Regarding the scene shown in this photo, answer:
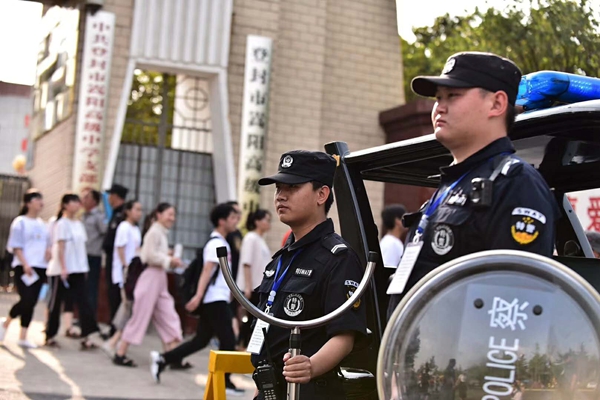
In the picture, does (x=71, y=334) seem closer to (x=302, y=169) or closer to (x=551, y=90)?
(x=302, y=169)

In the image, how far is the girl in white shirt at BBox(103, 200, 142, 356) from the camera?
11.3 m

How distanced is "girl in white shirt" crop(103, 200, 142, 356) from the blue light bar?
25.4 feet

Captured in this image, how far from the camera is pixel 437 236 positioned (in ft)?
9.77

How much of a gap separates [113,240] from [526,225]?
31.2 feet

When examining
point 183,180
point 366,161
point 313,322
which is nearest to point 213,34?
point 183,180

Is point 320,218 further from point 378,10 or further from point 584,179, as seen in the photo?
point 378,10

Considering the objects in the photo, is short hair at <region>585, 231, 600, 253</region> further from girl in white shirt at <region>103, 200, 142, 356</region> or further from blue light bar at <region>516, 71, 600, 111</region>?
girl in white shirt at <region>103, 200, 142, 356</region>

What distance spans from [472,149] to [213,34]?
1305 cm

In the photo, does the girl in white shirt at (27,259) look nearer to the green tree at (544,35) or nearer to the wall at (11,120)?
the green tree at (544,35)

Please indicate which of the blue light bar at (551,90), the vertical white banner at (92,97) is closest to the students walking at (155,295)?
the vertical white banner at (92,97)

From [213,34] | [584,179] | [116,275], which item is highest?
[213,34]

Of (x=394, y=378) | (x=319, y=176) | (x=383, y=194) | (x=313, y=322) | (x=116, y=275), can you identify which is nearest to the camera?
(x=394, y=378)

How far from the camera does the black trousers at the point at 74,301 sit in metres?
11.2

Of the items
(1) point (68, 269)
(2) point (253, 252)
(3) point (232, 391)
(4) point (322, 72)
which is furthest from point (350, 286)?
(4) point (322, 72)
